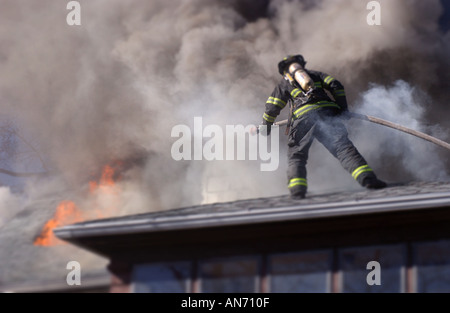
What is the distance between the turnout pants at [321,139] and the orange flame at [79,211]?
452cm

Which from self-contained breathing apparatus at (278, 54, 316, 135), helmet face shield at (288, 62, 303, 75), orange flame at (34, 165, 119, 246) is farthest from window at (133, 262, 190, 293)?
orange flame at (34, 165, 119, 246)

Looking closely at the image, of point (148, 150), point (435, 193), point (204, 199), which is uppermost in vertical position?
point (148, 150)

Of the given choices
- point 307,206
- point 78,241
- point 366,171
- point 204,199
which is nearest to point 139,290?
point 78,241

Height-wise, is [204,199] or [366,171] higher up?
[204,199]

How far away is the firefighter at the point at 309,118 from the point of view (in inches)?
337

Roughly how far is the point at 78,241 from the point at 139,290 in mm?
786

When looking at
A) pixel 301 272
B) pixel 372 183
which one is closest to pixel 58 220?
pixel 372 183

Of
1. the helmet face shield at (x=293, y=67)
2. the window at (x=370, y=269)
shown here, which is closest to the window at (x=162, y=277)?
the window at (x=370, y=269)

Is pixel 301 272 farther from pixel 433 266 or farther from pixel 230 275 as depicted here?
pixel 433 266

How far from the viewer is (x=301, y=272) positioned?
23.9 ft

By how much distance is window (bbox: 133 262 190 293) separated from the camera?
7.52 metres

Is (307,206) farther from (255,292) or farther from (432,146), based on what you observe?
(432,146)
